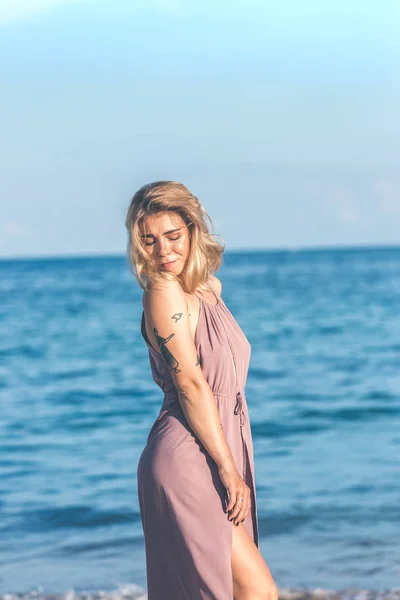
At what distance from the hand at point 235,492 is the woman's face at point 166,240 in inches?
29.2

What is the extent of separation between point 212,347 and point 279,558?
3447 mm

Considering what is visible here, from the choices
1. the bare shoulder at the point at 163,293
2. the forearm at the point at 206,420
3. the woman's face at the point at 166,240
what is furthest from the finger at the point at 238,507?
the woman's face at the point at 166,240

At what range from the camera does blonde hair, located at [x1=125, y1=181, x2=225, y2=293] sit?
3.22 metres

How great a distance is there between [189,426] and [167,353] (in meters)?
0.27

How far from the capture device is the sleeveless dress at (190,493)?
3.09 meters

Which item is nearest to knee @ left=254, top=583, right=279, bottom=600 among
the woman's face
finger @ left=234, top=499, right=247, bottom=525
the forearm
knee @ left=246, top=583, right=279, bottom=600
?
knee @ left=246, top=583, right=279, bottom=600

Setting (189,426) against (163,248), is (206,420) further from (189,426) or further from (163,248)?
(163,248)

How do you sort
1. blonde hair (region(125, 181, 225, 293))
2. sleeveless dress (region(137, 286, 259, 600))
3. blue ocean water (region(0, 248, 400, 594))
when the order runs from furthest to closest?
1. blue ocean water (region(0, 248, 400, 594))
2. blonde hair (region(125, 181, 225, 293))
3. sleeveless dress (region(137, 286, 259, 600))

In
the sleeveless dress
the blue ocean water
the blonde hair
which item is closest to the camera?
the sleeveless dress

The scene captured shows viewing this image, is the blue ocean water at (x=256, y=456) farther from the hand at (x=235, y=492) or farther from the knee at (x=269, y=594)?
the hand at (x=235, y=492)

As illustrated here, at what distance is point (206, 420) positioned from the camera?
3088mm

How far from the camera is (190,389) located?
122 inches

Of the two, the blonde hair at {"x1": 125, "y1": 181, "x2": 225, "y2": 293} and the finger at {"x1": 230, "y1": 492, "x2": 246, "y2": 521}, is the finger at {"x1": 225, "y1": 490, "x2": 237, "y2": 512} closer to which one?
the finger at {"x1": 230, "y1": 492, "x2": 246, "y2": 521}

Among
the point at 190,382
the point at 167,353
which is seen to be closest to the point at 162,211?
the point at 167,353
